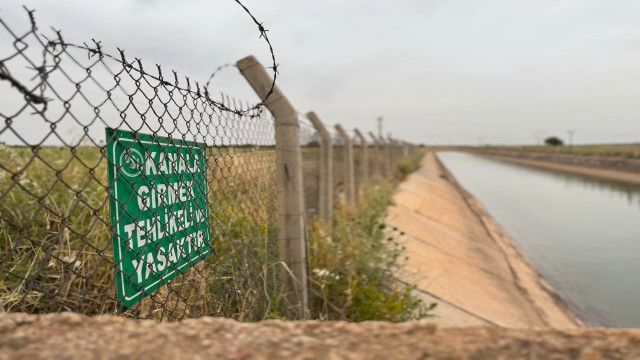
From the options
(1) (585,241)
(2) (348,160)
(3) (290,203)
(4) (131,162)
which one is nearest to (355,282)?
(3) (290,203)

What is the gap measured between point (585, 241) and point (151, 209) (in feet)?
46.3

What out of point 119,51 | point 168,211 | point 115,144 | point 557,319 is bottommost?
point 557,319

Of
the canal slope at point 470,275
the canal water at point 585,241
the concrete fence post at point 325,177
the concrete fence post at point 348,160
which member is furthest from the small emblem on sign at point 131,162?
the canal water at point 585,241

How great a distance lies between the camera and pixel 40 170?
4.53 meters

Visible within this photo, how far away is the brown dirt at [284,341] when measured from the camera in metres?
0.99

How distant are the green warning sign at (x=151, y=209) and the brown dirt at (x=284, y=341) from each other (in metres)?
0.52

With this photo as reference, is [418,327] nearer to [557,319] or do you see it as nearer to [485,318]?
[485,318]

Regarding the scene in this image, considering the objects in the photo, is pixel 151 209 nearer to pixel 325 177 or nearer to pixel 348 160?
pixel 325 177

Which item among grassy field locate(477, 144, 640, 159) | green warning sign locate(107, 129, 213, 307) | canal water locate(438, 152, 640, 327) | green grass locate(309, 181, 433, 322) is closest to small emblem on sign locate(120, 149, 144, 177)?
green warning sign locate(107, 129, 213, 307)

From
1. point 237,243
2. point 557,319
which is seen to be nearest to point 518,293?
point 557,319

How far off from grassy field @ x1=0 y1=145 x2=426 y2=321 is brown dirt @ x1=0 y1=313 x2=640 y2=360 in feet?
3.45

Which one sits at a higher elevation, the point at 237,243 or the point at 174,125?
the point at 174,125

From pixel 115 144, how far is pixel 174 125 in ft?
1.58

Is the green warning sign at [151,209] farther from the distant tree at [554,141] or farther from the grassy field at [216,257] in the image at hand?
the distant tree at [554,141]
